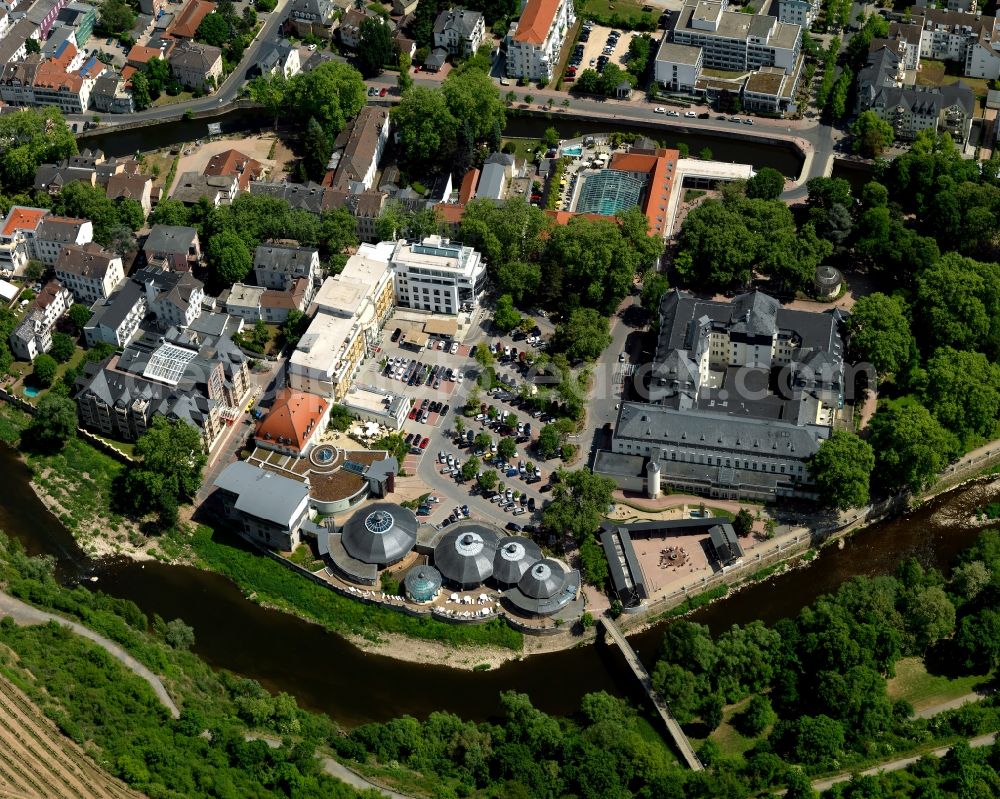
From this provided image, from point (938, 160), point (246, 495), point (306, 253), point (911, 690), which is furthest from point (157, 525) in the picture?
point (938, 160)

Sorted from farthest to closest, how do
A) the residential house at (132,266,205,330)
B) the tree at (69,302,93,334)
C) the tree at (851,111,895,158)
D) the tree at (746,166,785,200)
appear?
the tree at (851,111,895,158) < the tree at (746,166,785,200) < the tree at (69,302,93,334) < the residential house at (132,266,205,330)

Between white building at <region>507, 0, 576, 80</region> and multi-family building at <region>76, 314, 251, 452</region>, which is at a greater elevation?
white building at <region>507, 0, 576, 80</region>

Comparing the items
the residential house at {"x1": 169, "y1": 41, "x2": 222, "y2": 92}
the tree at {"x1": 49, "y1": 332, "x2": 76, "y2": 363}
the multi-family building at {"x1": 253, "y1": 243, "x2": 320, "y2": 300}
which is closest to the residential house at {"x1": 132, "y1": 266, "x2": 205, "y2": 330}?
the multi-family building at {"x1": 253, "y1": 243, "x2": 320, "y2": 300}

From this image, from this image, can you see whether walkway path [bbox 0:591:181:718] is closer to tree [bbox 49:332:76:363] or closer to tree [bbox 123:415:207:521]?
tree [bbox 123:415:207:521]

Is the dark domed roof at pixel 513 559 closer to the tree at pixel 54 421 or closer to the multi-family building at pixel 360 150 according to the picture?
the tree at pixel 54 421

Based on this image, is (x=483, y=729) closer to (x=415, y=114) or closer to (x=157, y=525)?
(x=157, y=525)

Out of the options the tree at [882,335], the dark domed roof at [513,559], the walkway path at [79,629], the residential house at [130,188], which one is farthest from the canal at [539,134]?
the walkway path at [79,629]

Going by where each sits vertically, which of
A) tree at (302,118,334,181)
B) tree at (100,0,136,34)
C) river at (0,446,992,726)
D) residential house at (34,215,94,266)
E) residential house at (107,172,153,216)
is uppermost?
tree at (100,0,136,34)
